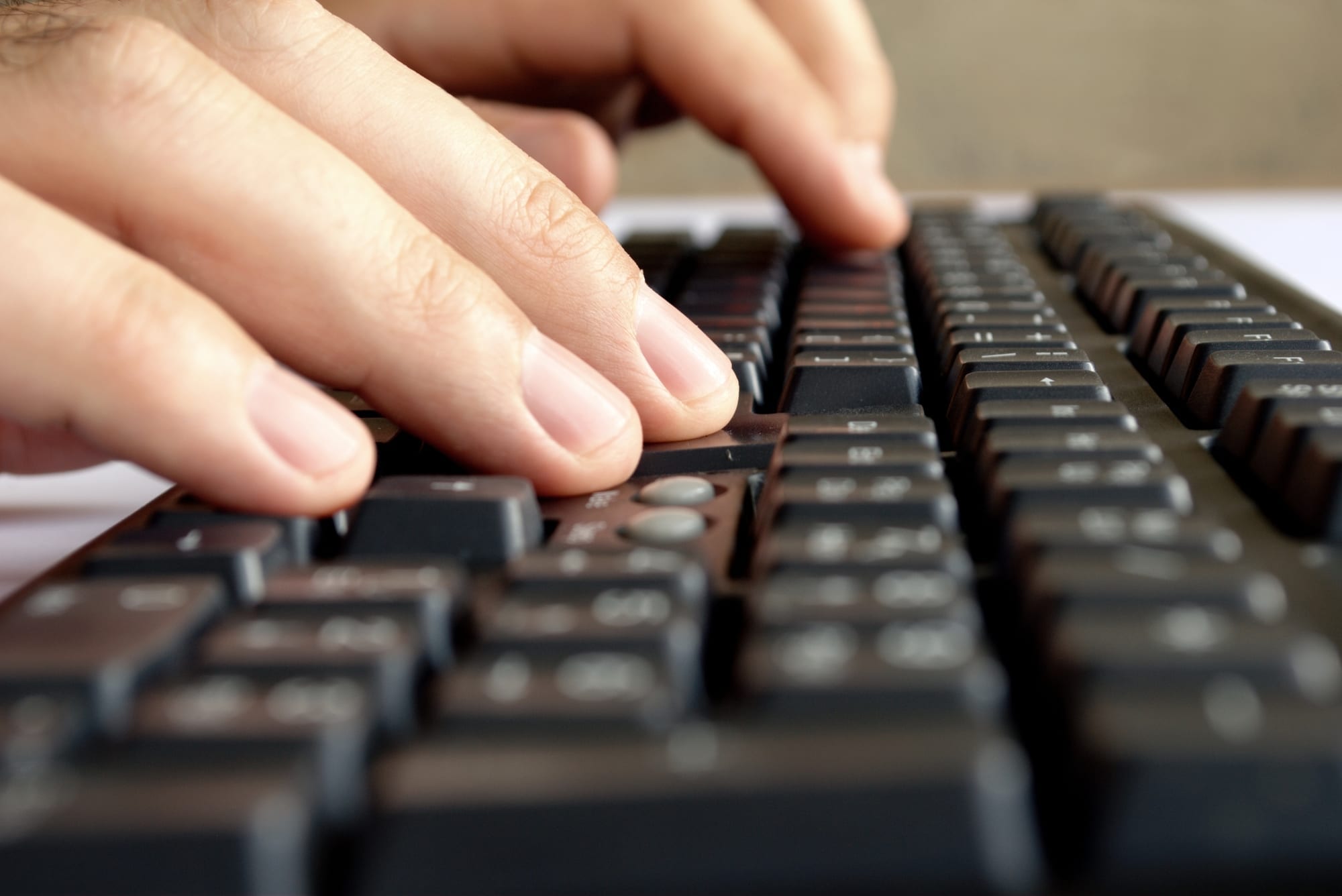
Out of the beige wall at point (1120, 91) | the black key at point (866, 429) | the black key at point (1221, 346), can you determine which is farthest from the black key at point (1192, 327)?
the beige wall at point (1120, 91)

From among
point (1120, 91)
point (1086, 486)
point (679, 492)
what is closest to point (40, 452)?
point (679, 492)

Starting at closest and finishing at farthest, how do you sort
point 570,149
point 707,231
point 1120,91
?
point 570,149 < point 707,231 < point 1120,91

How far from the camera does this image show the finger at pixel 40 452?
0.48 metres

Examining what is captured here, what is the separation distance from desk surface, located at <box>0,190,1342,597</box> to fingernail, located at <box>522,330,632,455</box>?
16 centimetres

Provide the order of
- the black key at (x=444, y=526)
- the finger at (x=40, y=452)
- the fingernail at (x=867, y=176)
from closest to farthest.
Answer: the black key at (x=444, y=526) < the finger at (x=40, y=452) < the fingernail at (x=867, y=176)

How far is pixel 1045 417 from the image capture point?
0.31 metres

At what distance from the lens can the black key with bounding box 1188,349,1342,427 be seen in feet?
1.12

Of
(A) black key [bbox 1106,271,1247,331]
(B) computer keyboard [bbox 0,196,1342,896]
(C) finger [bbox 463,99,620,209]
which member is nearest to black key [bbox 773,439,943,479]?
(B) computer keyboard [bbox 0,196,1342,896]

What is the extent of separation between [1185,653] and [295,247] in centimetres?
26

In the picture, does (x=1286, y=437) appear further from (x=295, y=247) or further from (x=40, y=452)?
(x=40, y=452)

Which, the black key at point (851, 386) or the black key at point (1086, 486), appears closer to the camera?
the black key at point (1086, 486)

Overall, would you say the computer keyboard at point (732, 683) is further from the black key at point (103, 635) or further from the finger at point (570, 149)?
the finger at point (570, 149)

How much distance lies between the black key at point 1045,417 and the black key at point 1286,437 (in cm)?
3

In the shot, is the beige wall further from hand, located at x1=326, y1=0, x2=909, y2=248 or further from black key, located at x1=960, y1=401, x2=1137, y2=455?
black key, located at x1=960, y1=401, x2=1137, y2=455
